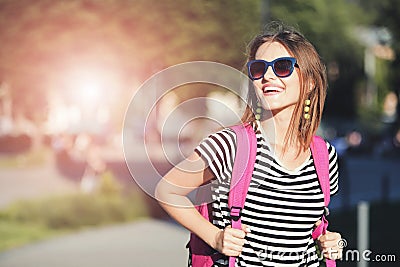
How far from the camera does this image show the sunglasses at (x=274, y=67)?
2541 millimetres

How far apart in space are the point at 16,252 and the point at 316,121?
21.4 ft

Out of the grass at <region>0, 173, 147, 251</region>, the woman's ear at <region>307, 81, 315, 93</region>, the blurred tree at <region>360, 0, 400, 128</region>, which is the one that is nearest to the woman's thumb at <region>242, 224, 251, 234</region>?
the woman's ear at <region>307, 81, 315, 93</region>

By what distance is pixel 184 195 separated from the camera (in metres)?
2.50

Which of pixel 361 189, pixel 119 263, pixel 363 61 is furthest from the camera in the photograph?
pixel 363 61

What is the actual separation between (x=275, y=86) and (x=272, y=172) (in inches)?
11.4

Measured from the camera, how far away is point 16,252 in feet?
28.3

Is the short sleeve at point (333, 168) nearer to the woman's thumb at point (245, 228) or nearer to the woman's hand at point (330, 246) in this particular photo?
the woman's hand at point (330, 246)

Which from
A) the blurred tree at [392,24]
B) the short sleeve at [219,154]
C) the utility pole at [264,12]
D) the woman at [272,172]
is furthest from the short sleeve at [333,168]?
A: the blurred tree at [392,24]

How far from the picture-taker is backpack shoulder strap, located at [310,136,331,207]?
2559 millimetres

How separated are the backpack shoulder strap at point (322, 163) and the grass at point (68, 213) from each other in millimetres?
7160

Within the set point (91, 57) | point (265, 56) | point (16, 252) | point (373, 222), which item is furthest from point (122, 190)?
point (265, 56)

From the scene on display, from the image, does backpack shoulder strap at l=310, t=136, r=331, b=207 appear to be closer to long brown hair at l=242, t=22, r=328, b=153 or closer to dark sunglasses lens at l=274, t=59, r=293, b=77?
long brown hair at l=242, t=22, r=328, b=153

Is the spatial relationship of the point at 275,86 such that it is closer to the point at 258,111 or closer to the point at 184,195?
the point at 258,111

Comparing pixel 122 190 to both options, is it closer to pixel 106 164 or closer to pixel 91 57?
pixel 106 164
